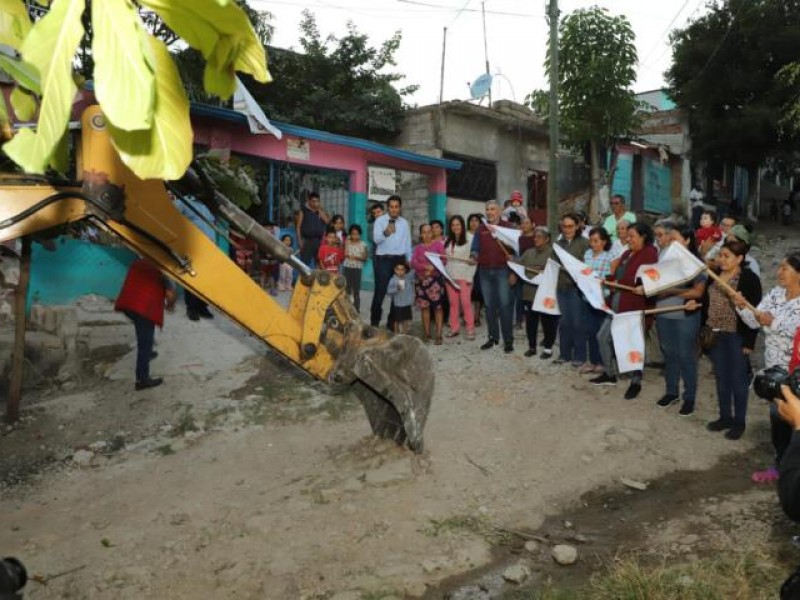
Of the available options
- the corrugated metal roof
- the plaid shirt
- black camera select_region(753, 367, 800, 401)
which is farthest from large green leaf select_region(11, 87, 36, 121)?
the corrugated metal roof

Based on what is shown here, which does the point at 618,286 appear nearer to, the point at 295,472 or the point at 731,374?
the point at 731,374

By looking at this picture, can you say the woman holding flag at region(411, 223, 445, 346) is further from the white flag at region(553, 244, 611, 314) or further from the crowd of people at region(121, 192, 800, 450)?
the white flag at region(553, 244, 611, 314)

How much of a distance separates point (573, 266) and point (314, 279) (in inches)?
158

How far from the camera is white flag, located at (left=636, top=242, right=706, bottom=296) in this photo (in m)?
6.31

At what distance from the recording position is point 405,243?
31.2ft

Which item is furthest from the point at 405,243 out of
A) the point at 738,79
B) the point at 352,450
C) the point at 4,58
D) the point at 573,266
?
the point at 738,79

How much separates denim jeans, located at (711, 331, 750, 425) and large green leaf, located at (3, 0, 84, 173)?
231 inches

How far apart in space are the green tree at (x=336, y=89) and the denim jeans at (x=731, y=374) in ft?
37.8

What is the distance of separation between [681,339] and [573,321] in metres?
1.44

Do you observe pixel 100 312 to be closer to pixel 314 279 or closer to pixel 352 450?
pixel 352 450

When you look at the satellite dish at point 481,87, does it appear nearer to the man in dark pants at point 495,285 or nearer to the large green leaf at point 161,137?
the man in dark pants at point 495,285

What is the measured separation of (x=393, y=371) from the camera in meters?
4.62

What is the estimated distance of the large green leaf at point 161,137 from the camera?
963mm

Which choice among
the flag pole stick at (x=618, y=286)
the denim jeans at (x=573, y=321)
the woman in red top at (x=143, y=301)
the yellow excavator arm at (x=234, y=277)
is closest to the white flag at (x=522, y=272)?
the denim jeans at (x=573, y=321)
